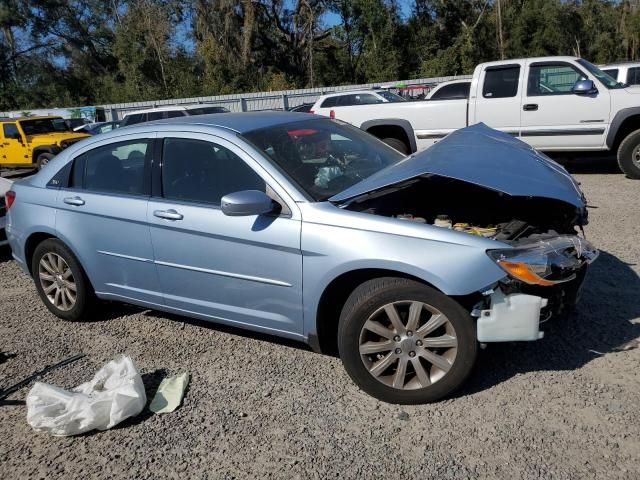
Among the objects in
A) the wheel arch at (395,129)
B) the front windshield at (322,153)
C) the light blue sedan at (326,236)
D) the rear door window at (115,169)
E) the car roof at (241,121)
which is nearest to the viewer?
the light blue sedan at (326,236)

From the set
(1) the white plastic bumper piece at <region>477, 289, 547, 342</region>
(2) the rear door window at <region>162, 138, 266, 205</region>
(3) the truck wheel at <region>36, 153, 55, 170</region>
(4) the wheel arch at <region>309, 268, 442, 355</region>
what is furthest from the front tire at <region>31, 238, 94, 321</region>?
(3) the truck wheel at <region>36, 153, 55, 170</region>

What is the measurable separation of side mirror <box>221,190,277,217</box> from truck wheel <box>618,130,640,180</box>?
725 cm

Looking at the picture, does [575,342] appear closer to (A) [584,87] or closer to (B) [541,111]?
(A) [584,87]

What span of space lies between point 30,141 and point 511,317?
15408 mm

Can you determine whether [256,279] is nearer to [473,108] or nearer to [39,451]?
[39,451]

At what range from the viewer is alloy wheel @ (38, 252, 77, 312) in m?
4.62

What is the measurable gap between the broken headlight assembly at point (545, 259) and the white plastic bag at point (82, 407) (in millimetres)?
2163

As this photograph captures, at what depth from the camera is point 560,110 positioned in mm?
9031

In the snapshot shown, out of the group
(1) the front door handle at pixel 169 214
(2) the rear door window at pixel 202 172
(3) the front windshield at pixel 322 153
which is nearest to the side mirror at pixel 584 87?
(3) the front windshield at pixel 322 153

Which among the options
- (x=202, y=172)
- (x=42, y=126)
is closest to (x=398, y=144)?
(x=202, y=172)

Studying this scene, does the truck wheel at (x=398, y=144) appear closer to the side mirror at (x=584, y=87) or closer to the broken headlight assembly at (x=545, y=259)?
the side mirror at (x=584, y=87)

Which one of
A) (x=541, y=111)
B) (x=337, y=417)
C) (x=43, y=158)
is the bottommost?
(x=337, y=417)

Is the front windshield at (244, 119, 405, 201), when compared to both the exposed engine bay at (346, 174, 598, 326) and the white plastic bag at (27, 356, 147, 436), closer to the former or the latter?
the exposed engine bay at (346, 174, 598, 326)

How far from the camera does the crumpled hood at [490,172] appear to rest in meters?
3.26
